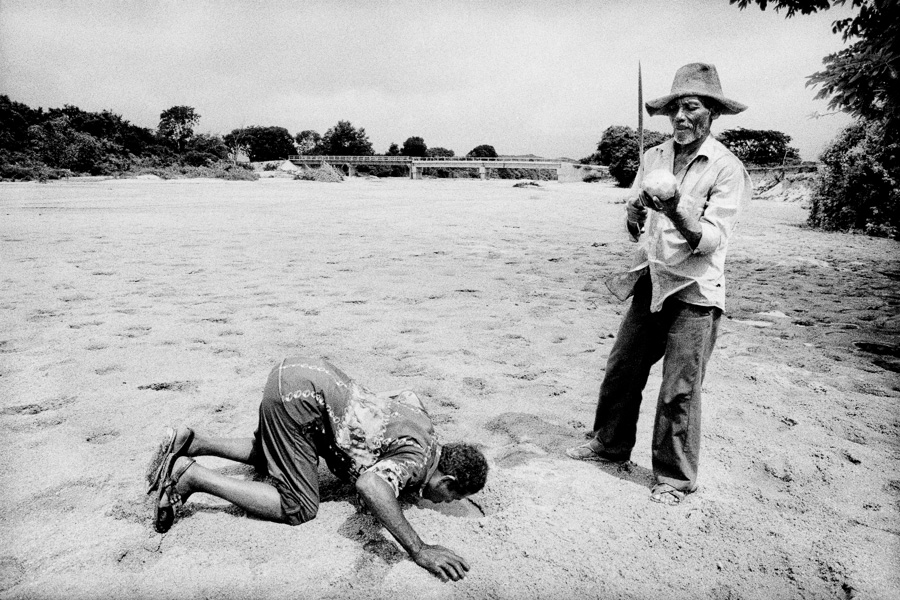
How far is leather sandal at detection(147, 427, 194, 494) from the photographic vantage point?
2.44 metres

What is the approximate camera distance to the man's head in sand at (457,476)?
253 centimetres

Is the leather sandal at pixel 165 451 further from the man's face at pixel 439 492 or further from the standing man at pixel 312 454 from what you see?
the man's face at pixel 439 492

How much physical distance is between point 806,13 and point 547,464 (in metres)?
6.82

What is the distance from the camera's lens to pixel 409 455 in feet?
7.96

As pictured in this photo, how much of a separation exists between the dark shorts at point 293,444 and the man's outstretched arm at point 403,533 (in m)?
0.37

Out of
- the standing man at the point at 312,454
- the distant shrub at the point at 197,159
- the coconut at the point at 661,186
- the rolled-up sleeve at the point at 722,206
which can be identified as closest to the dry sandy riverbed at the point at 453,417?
the standing man at the point at 312,454

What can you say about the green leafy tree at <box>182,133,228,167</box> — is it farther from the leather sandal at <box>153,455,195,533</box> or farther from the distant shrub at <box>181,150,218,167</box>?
the leather sandal at <box>153,455,195,533</box>

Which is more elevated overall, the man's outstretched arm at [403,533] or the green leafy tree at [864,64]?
the green leafy tree at [864,64]

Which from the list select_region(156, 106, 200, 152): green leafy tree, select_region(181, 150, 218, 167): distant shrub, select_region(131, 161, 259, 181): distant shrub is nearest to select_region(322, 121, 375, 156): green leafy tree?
select_region(156, 106, 200, 152): green leafy tree

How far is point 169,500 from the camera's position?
240cm

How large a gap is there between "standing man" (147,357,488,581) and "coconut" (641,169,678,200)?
1.44 metres

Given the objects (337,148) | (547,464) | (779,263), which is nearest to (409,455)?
(547,464)

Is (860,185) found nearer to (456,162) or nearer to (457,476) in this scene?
(457,476)

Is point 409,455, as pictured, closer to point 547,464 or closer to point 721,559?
point 547,464
